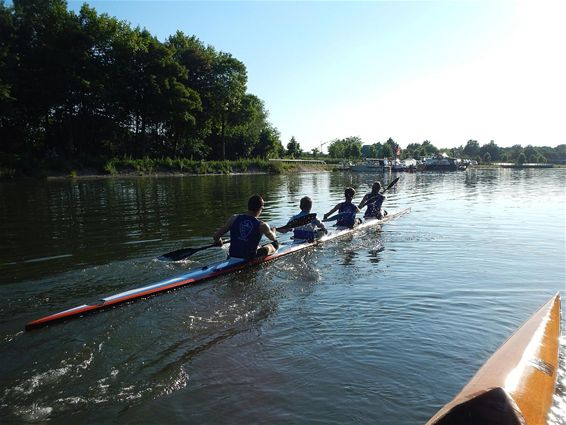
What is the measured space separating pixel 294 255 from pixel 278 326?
15.6 ft

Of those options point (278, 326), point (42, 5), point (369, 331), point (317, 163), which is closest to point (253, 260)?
point (278, 326)

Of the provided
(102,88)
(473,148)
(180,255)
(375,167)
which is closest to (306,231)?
(180,255)

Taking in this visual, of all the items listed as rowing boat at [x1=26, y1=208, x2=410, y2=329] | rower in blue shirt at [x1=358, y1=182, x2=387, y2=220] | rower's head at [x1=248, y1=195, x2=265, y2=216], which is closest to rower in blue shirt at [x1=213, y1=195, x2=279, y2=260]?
rower's head at [x1=248, y1=195, x2=265, y2=216]

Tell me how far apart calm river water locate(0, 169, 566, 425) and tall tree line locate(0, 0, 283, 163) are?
129 ft

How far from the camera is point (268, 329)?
6.83 meters

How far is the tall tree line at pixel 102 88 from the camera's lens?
Result: 46.7 metres

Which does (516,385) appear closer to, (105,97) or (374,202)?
(374,202)

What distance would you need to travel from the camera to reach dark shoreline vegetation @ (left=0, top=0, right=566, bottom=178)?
4631 cm

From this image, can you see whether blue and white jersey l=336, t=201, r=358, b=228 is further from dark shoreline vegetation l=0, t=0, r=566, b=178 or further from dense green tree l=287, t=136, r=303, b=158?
dense green tree l=287, t=136, r=303, b=158

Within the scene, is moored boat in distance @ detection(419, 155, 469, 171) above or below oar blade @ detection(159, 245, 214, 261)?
above

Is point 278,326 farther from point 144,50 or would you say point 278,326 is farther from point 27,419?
point 144,50

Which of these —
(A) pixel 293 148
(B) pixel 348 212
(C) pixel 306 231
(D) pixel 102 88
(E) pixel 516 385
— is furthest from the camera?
(A) pixel 293 148

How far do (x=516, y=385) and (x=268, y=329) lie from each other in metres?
3.79

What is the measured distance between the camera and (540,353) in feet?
15.4
